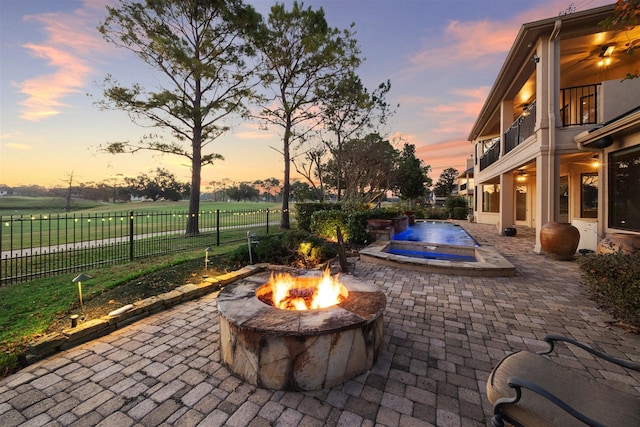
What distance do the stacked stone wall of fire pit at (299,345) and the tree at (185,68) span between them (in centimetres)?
960

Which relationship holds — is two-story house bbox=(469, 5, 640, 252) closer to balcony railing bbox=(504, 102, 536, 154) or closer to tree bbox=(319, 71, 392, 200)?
balcony railing bbox=(504, 102, 536, 154)

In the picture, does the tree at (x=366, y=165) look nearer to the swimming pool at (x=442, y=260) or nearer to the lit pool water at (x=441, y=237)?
the lit pool water at (x=441, y=237)

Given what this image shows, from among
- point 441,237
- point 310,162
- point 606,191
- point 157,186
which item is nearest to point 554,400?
point 606,191

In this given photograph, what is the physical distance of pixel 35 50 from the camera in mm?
6941

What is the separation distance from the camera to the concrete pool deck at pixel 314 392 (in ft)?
6.23

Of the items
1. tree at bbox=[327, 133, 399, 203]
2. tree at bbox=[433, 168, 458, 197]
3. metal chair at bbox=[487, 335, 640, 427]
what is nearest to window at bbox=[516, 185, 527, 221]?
tree at bbox=[327, 133, 399, 203]

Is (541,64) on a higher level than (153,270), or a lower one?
higher

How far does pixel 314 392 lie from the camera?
2158 mm

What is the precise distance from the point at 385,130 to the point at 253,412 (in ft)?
58.5

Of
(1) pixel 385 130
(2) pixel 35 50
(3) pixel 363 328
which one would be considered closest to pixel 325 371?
(3) pixel 363 328

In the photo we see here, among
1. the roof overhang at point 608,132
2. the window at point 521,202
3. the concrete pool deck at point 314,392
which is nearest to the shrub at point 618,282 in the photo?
the concrete pool deck at point 314,392

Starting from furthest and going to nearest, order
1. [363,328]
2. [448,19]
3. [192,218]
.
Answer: [192,218]
[448,19]
[363,328]

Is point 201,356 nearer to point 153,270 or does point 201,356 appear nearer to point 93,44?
point 153,270

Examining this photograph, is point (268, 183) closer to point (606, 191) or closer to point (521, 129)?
point (521, 129)
